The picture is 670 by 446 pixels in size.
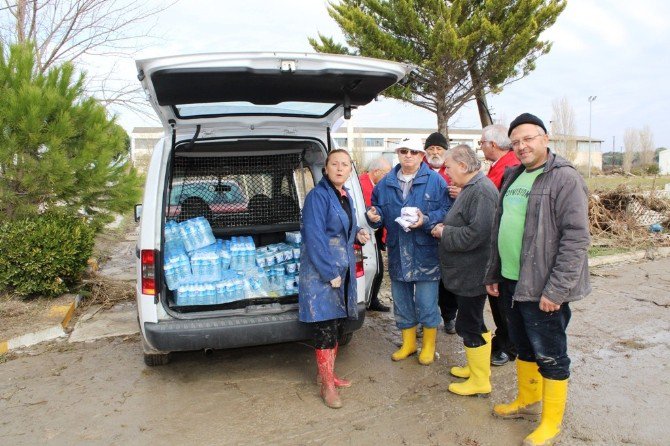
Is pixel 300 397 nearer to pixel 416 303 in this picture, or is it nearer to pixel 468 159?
pixel 416 303

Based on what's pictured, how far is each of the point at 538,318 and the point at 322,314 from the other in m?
1.34

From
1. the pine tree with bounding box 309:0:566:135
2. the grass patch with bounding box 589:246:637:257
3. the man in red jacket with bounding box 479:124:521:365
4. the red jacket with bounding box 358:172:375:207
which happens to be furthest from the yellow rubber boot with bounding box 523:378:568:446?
the pine tree with bounding box 309:0:566:135

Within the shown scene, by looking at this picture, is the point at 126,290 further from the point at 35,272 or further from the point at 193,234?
the point at 193,234

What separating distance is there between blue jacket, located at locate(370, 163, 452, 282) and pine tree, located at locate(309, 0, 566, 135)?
24.3ft

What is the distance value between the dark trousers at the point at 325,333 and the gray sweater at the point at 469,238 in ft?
2.78

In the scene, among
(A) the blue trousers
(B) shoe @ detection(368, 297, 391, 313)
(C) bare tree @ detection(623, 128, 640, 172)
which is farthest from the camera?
(C) bare tree @ detection(623, 128, 640, 172)

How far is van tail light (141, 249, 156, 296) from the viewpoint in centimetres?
337

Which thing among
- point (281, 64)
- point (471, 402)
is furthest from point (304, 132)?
point (471, 402)

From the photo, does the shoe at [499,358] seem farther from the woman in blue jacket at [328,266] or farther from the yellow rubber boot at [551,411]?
the woman in blue jacket at [328,266]

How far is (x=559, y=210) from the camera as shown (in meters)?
2.66

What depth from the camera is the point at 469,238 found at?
3.32 metres

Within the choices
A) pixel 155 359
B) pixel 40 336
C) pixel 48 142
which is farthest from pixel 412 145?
pixel 48 142

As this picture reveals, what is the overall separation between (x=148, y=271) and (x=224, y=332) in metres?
0.66

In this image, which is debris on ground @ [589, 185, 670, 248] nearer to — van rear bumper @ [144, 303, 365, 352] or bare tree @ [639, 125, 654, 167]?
van rear bumper @ [144, 303, 365, 352]
